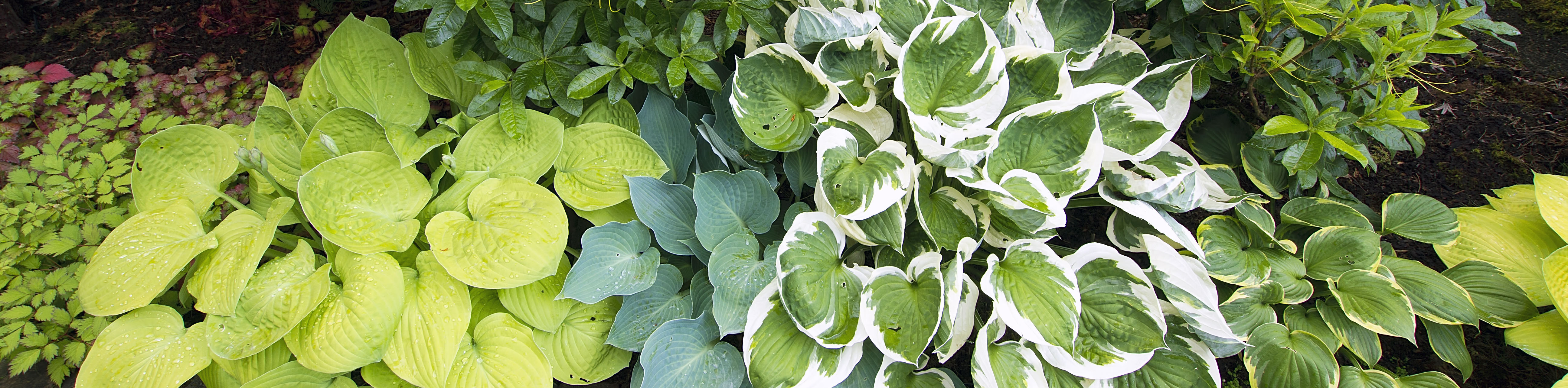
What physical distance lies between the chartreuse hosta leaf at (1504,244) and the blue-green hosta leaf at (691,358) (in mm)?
1654

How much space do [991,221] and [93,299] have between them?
73.8 inches

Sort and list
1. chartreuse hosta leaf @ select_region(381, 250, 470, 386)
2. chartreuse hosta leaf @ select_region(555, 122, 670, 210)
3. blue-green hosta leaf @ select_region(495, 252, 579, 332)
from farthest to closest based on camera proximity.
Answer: chartreuse hosta leaf @ select_region(555, 122, 670, 210)
blue-green hosta leaf @ select_region(495, 252, 579, 332)
chartreuse hosta leaf @ select_region(381, 250, 470, 386)

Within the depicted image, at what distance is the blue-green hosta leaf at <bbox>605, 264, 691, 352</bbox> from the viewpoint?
4.84 ft

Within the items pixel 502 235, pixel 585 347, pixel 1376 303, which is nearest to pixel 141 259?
pixel 502 235

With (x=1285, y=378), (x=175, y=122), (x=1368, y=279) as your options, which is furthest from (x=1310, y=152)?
(x=175, y=122)

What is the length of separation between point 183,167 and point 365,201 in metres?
0.52

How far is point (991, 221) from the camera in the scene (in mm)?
1524

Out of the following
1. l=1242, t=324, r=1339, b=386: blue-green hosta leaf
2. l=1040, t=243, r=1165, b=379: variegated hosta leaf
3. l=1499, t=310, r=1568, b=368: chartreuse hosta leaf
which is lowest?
l=1242, t=324, r=1339, b=386: blue-green hosta leaf

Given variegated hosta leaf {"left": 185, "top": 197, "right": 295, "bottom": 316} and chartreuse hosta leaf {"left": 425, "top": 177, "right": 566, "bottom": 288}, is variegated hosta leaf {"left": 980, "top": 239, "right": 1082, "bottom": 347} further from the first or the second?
variegated hosta leaf {"left": 185, "top": 197, "right": 295, "bottom": 316}

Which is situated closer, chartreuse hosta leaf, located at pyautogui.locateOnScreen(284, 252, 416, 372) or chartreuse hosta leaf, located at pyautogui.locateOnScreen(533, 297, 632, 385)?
chartreuse hosta leaf, located at pyautogui.locateOnScreen(284, 252, 416, 372)

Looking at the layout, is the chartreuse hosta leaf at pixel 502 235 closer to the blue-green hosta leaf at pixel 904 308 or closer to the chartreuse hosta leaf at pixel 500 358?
the chartreuse hosta leaf at pixel 500 358

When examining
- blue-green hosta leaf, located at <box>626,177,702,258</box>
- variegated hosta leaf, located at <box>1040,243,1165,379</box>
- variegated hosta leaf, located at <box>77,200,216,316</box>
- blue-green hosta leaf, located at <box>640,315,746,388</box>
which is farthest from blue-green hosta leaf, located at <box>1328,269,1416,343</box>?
variegated hosta leaf, located at <box>77,200,216,316</box>

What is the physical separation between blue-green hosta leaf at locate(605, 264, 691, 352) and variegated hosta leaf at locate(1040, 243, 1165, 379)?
2.60ft

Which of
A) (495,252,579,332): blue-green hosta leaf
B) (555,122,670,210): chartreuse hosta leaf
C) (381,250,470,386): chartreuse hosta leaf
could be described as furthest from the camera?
(555,122,670,210): chartreuse hosta leaf
